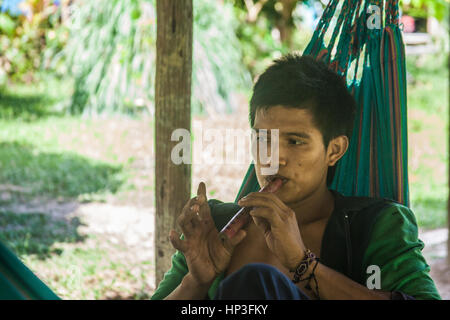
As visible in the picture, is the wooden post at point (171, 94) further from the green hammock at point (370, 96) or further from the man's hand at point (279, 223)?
the man's hand at point (279, 223)

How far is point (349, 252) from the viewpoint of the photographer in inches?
65.8

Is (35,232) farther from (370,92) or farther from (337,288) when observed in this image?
(337,288)

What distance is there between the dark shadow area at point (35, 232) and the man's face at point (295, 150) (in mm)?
2299

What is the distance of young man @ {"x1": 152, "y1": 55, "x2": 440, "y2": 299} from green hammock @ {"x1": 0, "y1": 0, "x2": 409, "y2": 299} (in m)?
0.28

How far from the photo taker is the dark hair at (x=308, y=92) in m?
1.74

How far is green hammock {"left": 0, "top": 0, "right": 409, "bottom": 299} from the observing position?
7.00 ft

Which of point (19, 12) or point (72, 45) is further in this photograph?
point (19, 12)

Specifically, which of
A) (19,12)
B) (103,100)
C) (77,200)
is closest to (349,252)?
(77,200)

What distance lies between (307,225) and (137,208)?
117 inches

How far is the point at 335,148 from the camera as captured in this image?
6.04 ft

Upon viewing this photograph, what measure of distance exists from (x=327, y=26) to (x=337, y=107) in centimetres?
67

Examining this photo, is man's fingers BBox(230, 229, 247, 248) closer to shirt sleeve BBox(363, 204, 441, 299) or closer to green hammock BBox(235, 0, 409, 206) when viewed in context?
shirt sleeve BBox(363, 204, 441, 299)

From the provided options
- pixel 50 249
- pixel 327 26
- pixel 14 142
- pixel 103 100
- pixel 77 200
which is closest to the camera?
pixel 327 26

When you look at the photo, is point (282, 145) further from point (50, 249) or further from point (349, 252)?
point (50, 249)
